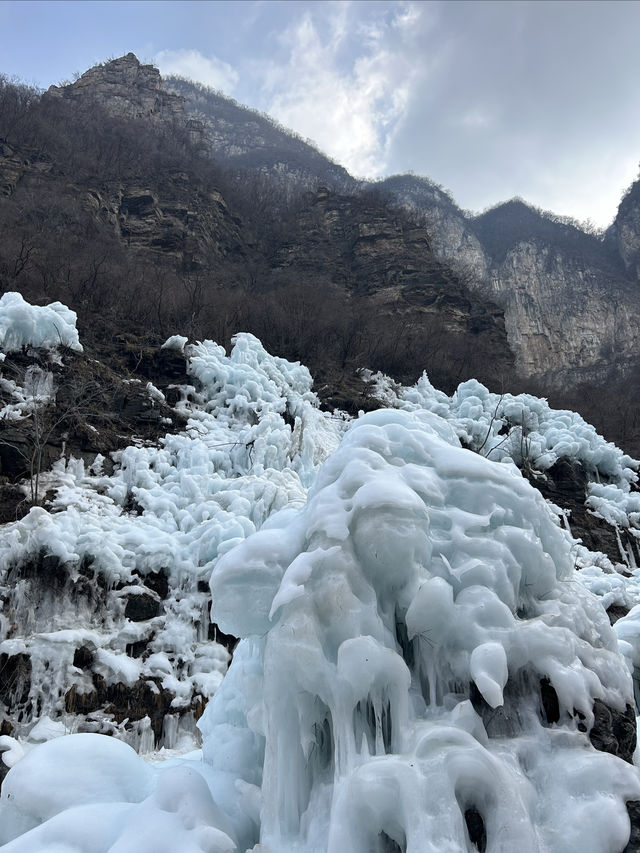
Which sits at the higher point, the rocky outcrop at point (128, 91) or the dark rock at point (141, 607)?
the rocky outcrop at point (128, 91)

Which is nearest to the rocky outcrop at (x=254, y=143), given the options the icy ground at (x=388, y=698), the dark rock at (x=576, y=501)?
the dark rock at (x=576, y=501)

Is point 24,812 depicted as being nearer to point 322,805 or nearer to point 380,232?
point 322,805

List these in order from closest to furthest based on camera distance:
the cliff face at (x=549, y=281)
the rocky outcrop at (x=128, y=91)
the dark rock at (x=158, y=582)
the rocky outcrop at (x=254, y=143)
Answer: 1. the dark rock at (x=158, y=582)
2. the cliff face at (x=549, y=281)
3. the rocky outcrop at (x=128, y=91)
4. the rocky outcrop at (x=254, y=143)

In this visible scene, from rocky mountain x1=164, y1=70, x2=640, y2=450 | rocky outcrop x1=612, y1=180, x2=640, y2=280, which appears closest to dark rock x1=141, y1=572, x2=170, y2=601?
rocky mountain x1=164, y1=70, x2=640, y2=450

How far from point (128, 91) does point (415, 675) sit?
5567 cm

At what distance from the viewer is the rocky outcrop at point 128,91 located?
46.0 meters

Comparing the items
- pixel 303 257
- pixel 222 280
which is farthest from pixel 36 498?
pixel 303 257

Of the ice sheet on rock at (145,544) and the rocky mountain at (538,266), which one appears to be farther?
the rocky mountain at (538,266)

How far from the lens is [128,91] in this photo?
47625 mm

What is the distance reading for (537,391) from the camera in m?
22.1

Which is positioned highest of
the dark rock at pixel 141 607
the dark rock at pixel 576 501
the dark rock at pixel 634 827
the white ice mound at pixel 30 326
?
the white ice mound at pixel 30 326

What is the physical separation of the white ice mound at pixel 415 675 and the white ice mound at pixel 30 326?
10571mm

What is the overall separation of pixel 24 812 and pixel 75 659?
430 centimetres

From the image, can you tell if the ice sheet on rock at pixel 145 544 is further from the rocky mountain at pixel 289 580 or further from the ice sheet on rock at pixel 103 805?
the ice sheet on rock at pixel 103 805
